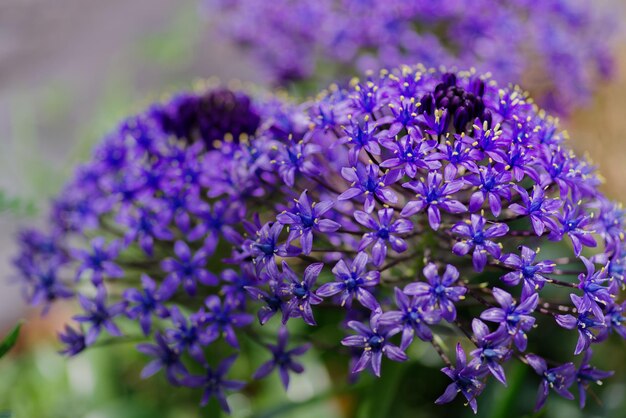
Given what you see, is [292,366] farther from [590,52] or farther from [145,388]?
[590,52]

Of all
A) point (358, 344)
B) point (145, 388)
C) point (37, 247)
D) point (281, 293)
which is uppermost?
point (37, 247)

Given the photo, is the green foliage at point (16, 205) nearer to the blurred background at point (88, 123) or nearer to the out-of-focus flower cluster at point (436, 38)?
the blurred background at point (88, 123)

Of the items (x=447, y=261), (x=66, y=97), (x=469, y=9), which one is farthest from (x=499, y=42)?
(x=66, y=97)

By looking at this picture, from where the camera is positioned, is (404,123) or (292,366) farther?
(292,366)

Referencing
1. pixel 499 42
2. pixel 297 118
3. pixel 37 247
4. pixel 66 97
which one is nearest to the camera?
pixel 297 118

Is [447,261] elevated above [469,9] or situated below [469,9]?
below

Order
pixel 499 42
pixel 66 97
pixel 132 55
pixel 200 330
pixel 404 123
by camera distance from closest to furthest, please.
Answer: pixel 404 123, pixel 200 330, pixel 499 42, pixel 66 97, pixel 132 55

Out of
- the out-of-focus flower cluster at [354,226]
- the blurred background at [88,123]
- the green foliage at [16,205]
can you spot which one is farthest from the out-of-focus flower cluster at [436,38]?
the green foliage at [16,205]

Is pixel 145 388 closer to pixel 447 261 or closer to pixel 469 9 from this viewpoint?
pixel 447 261
